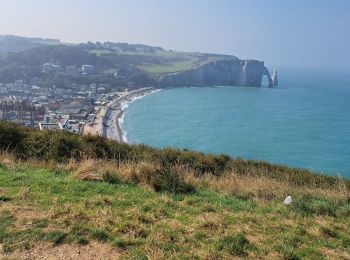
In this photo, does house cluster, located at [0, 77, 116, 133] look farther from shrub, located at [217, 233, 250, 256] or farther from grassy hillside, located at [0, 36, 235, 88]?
shrub, located at [217, 233, 250, 256]

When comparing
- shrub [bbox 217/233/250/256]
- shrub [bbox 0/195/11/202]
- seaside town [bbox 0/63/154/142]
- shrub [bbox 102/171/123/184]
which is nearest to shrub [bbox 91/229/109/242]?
shrub [bbox 217/233/250/256]

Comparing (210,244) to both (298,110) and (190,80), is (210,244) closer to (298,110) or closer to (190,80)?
(298,110)

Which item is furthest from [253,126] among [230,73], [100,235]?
[230,73]

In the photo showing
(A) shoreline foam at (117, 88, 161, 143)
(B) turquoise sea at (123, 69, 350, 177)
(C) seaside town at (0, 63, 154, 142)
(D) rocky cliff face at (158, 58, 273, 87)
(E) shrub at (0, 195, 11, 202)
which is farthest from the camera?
(D) rocky cliff face at (158, 58, 273, 87)

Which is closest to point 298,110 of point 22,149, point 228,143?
point 228,143

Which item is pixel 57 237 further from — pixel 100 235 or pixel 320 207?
pixel 320 207
